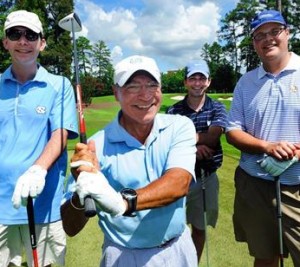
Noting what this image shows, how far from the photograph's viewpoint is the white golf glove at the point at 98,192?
6.08 ft

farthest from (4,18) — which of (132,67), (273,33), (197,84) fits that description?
(132,67)

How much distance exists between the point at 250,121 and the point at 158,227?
1617 millimetres

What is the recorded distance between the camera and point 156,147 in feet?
7.72

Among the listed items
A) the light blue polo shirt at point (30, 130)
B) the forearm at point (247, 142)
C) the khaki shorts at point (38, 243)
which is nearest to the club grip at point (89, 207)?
the light blue polo shirt at point (30, 130)

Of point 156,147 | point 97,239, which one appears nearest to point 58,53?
point 97,239

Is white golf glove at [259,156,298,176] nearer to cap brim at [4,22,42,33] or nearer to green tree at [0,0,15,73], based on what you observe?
cap brim at [4,22,42,33]

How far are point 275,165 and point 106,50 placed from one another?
309 ft

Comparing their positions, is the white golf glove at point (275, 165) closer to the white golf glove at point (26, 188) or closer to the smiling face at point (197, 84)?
the smiling face at point (197, 84)

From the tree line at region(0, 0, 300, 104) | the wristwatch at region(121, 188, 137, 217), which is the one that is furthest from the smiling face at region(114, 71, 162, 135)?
the tree line at region(0, 0, 300, 104)

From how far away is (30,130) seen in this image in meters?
3.18

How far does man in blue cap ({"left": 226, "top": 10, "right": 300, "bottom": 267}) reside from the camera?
336 centimetres

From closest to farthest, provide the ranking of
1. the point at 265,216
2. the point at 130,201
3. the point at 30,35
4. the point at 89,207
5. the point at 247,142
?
the point at 89,207 → the point at 130,201 → the point at 30,35 → the point at 247,142 → the point at 265,216

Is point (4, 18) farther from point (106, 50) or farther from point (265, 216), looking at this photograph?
point (106, 50)

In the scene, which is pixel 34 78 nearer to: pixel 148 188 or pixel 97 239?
pixel 148 188
